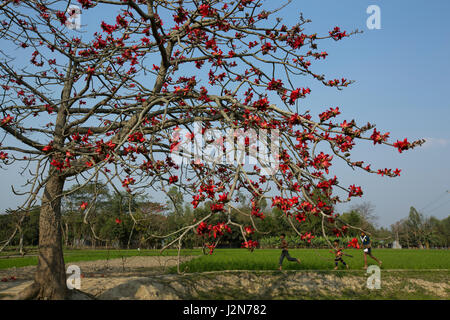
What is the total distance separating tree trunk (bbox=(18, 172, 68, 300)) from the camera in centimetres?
568

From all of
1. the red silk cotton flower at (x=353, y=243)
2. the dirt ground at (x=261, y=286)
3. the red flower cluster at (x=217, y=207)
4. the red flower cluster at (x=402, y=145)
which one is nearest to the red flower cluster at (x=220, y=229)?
the red flower cluster at (x=217, y=207)

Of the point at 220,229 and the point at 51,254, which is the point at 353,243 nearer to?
the point at 220,229

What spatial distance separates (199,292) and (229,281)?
149cm

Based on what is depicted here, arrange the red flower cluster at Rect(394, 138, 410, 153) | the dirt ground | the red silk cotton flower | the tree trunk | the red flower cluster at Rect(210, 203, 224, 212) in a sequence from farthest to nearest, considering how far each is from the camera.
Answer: the dirt ground < the tree trunk < the red flower cluster at Rect(394, 138, 410, 153) < the red silk cotton flower < the red flower cluster at Rect(210, 203, 224, 212)

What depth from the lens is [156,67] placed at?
6.29 metres

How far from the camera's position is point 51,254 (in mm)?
5836

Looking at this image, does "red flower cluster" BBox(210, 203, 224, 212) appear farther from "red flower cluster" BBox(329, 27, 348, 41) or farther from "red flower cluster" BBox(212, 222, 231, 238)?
"red flower cluster" BBox(329, 27, 348, 41)

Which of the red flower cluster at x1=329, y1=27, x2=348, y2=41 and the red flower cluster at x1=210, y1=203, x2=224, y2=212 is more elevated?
the red flower cluster at x1=329, y1=27, x2=348, y2=41

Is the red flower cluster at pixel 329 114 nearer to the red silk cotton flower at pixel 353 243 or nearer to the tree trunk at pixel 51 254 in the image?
the red silk cotton flower at pixel 353 243

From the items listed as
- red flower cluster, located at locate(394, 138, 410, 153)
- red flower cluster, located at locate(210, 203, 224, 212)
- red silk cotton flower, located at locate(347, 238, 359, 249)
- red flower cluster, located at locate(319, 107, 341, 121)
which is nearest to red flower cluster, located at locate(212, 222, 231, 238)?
red flower cluster, located at locate(210, 203, 224, 212)

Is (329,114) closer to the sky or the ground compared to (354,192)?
closer to the sky

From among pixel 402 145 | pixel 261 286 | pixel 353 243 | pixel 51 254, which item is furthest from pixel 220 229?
pixel 261 286

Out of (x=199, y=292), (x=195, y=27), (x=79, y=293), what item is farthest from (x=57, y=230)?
(x=195, y=27)
